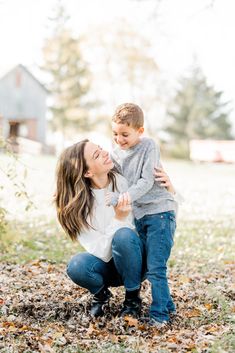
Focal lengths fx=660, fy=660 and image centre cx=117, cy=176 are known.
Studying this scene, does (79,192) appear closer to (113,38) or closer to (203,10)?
(203,10)

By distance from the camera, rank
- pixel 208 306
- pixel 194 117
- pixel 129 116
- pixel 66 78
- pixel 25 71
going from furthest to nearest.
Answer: pixel 194 117 < pixel 66 78 < pixel 25 71 < pixel 208 306 < pixel 129 116

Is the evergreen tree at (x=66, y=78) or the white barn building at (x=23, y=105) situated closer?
the white barn building at (x=23, y=105)

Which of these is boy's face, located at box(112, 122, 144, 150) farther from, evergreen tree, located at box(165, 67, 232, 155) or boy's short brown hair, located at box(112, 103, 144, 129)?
evergreen tree, located at box(165, 67, 232, 155)

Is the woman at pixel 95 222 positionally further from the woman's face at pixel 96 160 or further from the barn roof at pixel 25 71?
the barn roof at pixel 25 71

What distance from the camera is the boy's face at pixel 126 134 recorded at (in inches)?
170

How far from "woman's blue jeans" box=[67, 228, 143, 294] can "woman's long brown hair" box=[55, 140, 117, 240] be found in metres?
0.24

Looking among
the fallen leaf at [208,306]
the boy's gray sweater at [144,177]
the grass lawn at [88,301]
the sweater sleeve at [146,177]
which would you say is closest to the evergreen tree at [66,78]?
the grass lawn at [88,301]

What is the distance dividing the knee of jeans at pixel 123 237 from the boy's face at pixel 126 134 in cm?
57

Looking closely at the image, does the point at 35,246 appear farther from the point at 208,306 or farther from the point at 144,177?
the point at 144,177

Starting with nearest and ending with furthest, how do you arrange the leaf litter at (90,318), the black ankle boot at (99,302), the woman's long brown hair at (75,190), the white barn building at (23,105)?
the leaf litter at (90,318) → the woman's long brown hair at (75,190) → the black ankle boot at (99,302) → the white barn building at (23,105)

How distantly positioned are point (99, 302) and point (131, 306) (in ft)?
0.75

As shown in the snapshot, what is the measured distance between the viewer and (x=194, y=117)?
44125 millimetres

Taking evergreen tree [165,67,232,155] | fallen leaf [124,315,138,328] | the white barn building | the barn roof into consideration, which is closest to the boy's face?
fallen leaf [124,315,138,328]

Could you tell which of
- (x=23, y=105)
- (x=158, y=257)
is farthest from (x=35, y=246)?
(x=23, y=105)
